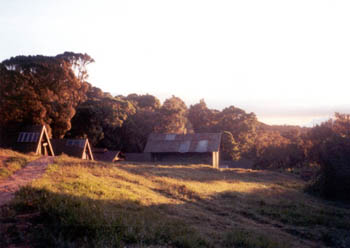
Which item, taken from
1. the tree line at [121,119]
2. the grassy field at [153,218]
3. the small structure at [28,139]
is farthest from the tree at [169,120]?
the grassy field at [153,218]

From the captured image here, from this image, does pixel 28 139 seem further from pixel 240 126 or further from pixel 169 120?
pixel 240 126

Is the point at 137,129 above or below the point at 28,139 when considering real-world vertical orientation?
above

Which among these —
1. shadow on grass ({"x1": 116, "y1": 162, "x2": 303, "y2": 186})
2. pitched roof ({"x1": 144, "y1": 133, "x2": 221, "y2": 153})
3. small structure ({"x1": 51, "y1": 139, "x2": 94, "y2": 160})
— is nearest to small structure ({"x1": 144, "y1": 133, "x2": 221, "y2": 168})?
pitched roof ({"x1": 144, "y1": 133, "x2": 221, "y2": 153})

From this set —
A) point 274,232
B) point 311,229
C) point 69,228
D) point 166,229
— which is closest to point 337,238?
point 311,229

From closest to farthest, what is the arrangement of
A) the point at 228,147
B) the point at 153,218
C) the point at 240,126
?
1. the point at 153,218
2. the point at 228,147
3. the point at 240,126

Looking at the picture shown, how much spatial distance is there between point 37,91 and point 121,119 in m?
17.5

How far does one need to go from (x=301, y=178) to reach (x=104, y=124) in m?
26.7

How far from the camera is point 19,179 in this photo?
12781 mm

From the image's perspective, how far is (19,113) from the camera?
95.7ft

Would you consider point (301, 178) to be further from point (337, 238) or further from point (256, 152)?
point (337, 238)

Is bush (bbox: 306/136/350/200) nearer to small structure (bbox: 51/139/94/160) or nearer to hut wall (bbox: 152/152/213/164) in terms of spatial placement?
hut wall (bbox: 152/152/213/164)

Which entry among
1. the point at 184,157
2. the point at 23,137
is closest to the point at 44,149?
the point at 23,137

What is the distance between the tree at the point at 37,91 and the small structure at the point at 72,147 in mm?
1716

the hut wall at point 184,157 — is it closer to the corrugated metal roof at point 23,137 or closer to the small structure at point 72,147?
the small structure at point 72,147
